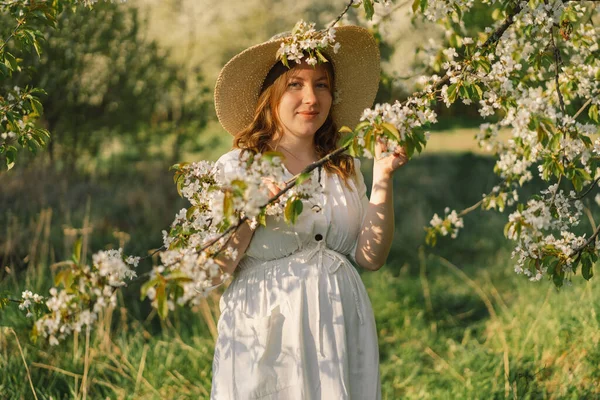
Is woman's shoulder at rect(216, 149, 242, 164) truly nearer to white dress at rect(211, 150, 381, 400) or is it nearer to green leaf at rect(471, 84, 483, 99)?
white dress at rect(211, 150, 381, 400)

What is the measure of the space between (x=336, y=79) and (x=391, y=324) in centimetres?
274

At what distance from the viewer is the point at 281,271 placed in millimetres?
2316

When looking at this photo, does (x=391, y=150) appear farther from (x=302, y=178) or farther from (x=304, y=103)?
(x=304, y=103)

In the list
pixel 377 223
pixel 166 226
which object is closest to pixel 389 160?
pixel 377 223

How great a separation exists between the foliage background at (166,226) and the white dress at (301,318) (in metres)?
1.16

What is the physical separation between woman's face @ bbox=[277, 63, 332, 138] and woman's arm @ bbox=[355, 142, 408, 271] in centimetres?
29

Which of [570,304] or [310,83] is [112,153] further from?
[310,83]

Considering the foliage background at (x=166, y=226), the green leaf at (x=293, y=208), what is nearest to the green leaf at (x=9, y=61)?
the foliage background at (x=166, y=226)

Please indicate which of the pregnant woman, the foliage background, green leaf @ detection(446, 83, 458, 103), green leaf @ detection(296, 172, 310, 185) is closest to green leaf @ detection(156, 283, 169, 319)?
green leaf @ detection(296, 172, 310, 185)

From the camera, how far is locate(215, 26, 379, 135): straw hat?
102 inches

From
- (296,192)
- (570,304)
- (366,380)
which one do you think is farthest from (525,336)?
(296,192)

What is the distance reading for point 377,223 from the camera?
7.64 feet

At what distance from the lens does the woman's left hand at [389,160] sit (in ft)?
6.63

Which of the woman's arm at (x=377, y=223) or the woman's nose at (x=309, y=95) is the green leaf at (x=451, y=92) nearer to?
the woman's arm at (x=377, y=223)
